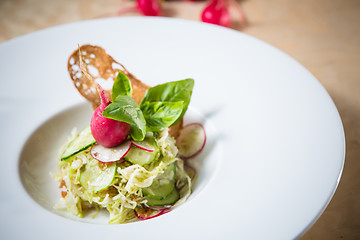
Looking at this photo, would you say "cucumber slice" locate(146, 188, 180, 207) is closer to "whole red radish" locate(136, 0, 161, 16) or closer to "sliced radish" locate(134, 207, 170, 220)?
"sliced radish" locate(134, 207, 170, 220)

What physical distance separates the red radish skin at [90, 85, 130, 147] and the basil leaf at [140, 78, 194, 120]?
0.25 meters

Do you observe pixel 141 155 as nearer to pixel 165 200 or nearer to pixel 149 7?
pixel 165 200

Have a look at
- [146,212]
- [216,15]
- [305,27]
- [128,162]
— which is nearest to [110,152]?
[128,162]

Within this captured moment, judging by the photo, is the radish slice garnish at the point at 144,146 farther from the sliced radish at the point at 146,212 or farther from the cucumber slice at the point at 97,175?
the sliced radish at the point at 146,212

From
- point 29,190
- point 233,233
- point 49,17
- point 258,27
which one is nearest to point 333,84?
point 258,27

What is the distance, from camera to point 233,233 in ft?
5.23

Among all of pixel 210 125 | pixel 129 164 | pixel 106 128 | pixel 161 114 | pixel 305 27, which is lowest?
pixel 305 27

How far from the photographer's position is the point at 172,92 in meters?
2.18

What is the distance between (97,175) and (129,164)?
6.8 inches

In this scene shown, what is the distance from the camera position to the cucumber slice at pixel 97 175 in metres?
2.01

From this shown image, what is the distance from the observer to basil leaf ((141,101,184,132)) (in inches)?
81.1

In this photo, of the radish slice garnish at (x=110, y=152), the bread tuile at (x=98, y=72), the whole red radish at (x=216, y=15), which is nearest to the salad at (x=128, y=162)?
the radish slice garnish at (x=110, y=152)

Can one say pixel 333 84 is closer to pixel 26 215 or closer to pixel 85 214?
pixel 85 214

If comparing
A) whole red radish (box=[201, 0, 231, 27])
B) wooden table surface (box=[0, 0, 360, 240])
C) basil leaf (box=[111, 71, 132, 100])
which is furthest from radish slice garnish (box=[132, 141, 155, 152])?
whole red radish (box=[201, 0, 231, 27])
